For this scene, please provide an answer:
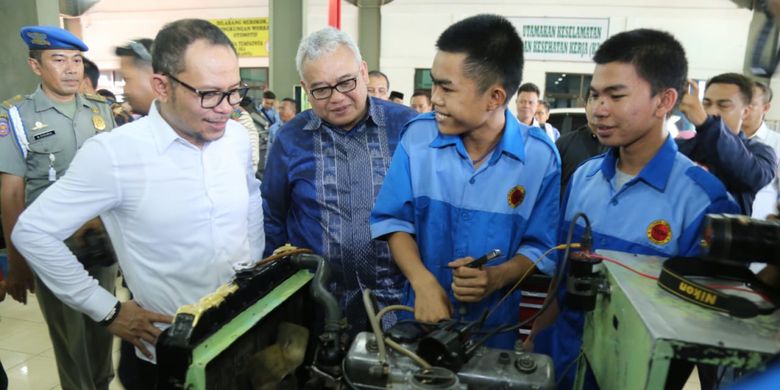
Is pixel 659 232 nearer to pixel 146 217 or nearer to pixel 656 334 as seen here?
pixel 656 334

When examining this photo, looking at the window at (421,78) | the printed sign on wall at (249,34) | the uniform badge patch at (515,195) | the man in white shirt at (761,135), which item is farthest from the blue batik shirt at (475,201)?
the printed sign on wall at (249,34)

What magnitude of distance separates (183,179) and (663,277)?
1219 mm

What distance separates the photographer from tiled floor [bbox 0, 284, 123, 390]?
2490 millimetres

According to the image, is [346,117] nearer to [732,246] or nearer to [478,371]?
[478,371]

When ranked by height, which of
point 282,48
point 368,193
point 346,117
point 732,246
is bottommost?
point 368,193

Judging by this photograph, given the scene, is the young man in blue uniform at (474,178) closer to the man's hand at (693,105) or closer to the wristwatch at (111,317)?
the wristwatch at (111,317)

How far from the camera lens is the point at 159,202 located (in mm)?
1292

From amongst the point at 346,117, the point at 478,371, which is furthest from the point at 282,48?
the point at 478,371

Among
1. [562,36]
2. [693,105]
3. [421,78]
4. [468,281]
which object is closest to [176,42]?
[468,281]

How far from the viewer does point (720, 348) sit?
61 centimetres

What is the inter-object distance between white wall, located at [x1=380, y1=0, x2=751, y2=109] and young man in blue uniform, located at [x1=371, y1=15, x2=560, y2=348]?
312 inches

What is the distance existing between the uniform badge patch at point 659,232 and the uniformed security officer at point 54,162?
2.00 m

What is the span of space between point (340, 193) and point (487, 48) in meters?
0.69

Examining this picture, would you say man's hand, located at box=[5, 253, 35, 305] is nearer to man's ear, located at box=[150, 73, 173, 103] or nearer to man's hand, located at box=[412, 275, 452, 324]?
man's ear, located at box=[150, 73, 173, 103]
